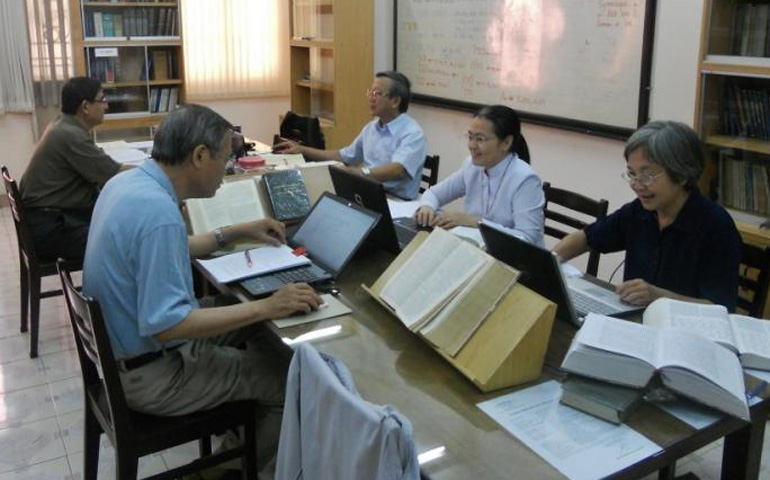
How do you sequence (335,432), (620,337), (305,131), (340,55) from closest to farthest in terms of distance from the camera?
(335,432) → (620,337) → (305,131) → (340,55)

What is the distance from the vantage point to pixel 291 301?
1847mm

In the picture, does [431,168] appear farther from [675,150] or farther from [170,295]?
[170,295]

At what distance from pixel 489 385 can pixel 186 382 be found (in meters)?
0.85

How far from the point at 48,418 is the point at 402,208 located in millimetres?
1597

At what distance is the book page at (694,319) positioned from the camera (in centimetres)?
162

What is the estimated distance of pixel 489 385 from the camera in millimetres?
1474

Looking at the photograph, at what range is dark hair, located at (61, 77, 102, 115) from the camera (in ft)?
11.1

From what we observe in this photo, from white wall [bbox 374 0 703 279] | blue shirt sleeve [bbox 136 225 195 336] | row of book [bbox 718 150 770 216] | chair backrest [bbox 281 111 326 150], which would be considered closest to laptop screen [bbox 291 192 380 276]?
blue shirt sleeve [bbox 136 225 195 336]

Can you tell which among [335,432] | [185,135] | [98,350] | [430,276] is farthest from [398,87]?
[335,432]

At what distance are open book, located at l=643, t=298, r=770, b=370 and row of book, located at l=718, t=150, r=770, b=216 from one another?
146 centimetres

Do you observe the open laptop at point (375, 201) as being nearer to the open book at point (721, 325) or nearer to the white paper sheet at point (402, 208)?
the white paper sheet at point (402, 208)

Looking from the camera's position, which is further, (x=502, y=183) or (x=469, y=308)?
(x=502, y=183)

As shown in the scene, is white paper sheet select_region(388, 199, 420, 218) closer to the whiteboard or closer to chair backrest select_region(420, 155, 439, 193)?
chair backrest select_region(420, 155, 439, 193)

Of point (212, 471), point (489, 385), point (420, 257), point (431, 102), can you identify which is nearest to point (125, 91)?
point (431, 102)
